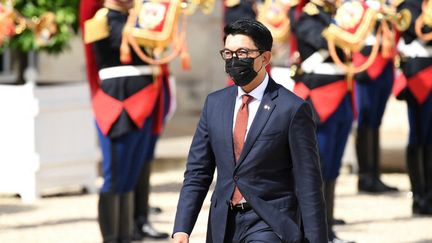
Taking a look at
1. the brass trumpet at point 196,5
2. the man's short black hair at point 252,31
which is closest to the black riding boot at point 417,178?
the brass trumpet at point 196,5

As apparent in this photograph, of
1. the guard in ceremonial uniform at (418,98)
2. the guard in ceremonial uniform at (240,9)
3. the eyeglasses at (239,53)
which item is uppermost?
the eyeglasses at (239,53)

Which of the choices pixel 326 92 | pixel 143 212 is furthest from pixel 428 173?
pixel 143 212

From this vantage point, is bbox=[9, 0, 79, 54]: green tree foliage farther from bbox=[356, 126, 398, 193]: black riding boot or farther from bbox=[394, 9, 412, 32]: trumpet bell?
bbox=[394, 9, 412, 32]: trumpet bell

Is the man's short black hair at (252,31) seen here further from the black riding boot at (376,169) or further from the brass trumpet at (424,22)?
the black riding boot at (376,169)

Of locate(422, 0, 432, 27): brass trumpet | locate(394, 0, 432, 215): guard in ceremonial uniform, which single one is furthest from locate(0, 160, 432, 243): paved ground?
locate(422, 0, 432, 27): brass trumpet

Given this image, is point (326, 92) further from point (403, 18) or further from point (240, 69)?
point (240, 69)

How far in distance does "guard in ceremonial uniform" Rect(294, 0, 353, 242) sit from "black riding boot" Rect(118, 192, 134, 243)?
1254mm

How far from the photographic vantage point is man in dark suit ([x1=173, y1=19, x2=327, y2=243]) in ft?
18.5

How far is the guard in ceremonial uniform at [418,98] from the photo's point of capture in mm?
10406

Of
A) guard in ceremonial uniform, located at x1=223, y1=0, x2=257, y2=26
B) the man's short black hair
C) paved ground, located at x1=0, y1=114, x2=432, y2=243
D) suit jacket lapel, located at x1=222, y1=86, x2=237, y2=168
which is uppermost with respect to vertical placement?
the man's short black hair

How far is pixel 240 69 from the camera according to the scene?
566 cm

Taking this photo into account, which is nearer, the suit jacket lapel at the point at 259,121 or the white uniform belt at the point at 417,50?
the suit jacket lapel at the point at 259,121

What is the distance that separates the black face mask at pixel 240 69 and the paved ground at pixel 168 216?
12.3ft

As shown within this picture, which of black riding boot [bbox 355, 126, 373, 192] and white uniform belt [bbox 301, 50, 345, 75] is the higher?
white uniform belt [bbox 301, 50, 345, 75]
